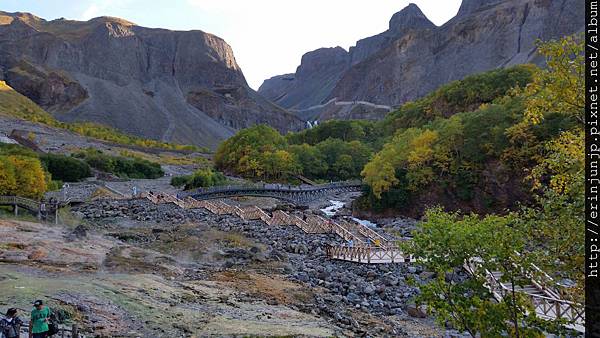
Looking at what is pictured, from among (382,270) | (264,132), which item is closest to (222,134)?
(264,132)

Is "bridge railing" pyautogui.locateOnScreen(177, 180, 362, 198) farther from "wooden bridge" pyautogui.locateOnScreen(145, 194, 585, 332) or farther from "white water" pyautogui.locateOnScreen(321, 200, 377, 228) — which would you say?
"wooden bridge" pyautogui.locateOnScreen(145, 194, 585, 332)

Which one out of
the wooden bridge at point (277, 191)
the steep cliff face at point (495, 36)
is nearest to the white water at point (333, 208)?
the wooden bridge at point (277, 191)

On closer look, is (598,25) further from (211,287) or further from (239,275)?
(239,275)

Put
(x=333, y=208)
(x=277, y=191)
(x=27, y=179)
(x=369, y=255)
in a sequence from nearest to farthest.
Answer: (x=369, y=255) < (x=27, y=179) < (x=333, y=208) < (x=277, y=191)

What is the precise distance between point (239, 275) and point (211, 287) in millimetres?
3032

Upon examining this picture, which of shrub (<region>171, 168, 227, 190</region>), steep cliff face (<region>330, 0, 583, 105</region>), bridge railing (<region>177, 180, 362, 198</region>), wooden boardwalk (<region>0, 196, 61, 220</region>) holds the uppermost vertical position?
steep cliff face (<region>330, 0, 583, 105</region>)

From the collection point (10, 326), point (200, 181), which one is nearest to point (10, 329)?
point (10, 326)

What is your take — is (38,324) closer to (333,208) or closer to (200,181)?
(333,208)

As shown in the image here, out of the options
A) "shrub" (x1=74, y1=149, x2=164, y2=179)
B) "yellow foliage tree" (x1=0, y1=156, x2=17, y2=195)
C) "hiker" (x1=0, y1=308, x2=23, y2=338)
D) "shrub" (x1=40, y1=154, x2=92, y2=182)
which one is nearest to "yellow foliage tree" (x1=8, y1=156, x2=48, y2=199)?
"yellow foliage tree" (x1=0, y1=156, x2=17, y2=195)

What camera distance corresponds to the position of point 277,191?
61.4 m

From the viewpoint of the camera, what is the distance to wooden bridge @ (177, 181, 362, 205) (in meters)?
56.2

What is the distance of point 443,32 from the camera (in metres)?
200

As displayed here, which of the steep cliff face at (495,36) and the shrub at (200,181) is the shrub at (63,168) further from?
the steep cliff face at (495,36)

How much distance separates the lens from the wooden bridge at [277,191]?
185ft
